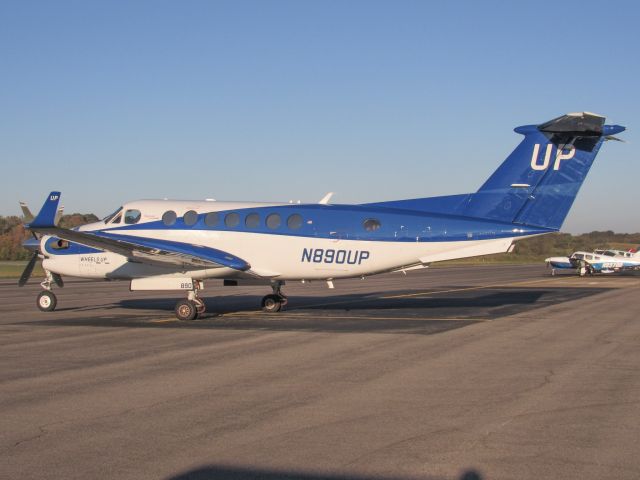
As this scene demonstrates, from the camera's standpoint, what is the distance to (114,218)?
65.9 feet

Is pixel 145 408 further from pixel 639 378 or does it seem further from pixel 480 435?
pixel 639 378

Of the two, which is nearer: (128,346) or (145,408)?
(145,408)

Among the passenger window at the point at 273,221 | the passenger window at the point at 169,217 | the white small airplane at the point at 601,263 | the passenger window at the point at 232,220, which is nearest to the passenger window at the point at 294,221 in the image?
the passenger window at the point at 273,221

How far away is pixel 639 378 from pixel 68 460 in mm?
8041

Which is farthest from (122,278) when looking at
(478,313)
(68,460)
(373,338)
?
(68,460)

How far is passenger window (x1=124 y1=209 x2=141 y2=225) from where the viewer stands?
1980 cm

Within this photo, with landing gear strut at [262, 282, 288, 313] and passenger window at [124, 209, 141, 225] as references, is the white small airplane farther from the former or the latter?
passenger window at [124, 209, 141, 225]

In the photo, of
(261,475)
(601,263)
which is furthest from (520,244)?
(261,475)

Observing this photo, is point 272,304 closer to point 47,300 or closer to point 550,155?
point 47,300

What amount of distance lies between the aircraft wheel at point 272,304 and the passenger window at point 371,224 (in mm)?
4291

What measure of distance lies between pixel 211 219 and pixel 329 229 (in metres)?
3.50

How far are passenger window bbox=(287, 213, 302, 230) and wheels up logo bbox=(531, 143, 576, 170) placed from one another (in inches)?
252

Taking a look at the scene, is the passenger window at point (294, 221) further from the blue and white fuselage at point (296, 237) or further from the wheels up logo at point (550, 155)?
the wheels up logo at point (550, 155)

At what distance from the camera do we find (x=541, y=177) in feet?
57.3
